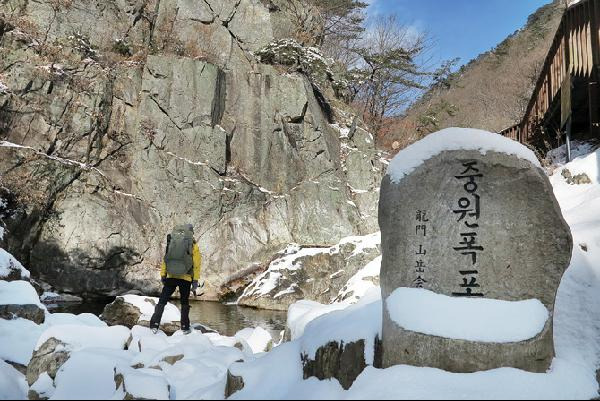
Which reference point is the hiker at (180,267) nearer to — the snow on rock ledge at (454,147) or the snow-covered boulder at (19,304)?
the snow-covered boulder at (19,304)

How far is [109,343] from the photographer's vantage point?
5.53m

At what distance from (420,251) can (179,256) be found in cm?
414

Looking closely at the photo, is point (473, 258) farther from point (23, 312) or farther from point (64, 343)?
point (23, 312)

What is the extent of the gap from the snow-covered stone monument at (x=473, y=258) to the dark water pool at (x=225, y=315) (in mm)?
7306

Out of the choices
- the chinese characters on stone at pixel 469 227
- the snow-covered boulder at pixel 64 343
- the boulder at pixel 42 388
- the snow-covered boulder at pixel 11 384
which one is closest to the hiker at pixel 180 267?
the snow-covered boulder at pixel 64 343

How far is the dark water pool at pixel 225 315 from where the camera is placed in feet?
38.0

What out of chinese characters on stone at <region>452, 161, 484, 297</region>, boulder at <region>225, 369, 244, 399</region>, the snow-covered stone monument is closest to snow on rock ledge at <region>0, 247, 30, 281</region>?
boulder at <region>225, 369, 244, 399</region>

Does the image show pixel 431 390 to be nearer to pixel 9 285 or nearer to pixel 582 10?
pixel 9 285

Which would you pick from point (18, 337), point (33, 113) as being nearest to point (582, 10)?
point (18, 337)

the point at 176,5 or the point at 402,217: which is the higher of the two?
the point at 176,5

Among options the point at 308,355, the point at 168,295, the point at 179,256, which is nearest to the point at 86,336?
the point at 168,295

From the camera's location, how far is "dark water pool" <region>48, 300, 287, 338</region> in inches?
456

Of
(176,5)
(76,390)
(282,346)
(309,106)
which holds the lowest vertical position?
(76,390)

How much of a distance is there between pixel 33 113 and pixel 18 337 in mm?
14203
